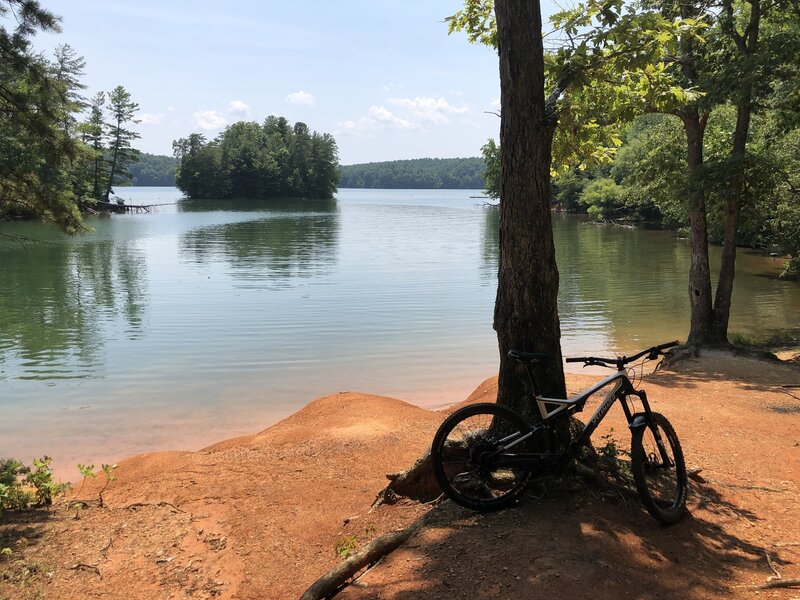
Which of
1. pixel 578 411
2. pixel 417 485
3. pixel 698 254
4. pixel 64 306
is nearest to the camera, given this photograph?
pixel 578 411

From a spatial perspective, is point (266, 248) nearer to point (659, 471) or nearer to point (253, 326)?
point (253, 326)

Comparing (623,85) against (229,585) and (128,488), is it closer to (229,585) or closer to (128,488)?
(229,585)

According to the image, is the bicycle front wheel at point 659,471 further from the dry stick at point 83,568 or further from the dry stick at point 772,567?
the dry stick at point 83,568

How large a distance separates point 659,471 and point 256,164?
115 meters

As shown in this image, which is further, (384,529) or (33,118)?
(33,118)

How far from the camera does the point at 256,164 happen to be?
369 feet

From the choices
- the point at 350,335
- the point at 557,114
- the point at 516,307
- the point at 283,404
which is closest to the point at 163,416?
the point at 283,404

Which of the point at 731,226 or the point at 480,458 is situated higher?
the point at 731,226

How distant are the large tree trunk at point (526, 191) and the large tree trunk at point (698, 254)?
8850 millimetres

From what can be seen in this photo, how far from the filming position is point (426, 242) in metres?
43.2

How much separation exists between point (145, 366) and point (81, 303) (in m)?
8.71

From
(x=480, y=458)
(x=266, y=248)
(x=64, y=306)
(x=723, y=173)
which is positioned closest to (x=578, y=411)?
(x=480, y=458)

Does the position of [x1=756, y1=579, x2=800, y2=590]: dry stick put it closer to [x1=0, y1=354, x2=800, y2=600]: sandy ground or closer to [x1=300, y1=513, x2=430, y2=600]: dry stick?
[x1=0, y1=354, x2=800, y2=600]: sandy ground

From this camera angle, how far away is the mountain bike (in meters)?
4.11
